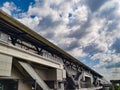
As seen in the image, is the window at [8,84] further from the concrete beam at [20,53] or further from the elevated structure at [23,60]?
the concrete beam at [20,53]

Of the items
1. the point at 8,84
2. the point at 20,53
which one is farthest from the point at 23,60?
the point at 8,84

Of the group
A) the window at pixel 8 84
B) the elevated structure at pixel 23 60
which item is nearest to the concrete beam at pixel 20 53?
the elevated structure at pixel 23 60

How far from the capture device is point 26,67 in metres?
17.7

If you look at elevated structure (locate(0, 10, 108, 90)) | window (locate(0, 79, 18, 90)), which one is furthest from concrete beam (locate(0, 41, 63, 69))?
window (locate(0, 79, 18, 90))

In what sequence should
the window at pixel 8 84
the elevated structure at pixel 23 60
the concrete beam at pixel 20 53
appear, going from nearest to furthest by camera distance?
the concrete beam at pixel 20 53
the elevated structure at pixel 23 60
the window at pixel 8 84

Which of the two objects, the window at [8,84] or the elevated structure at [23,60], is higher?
the elevated structure at [23,60]

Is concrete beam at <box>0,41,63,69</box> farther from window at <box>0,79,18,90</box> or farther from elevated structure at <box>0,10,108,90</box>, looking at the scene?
window at <box>0,79,18,90</box>

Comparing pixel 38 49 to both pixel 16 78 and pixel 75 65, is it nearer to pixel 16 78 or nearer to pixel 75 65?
pixel 16 78

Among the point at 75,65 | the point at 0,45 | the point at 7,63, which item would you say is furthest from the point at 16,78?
the point at 75,65

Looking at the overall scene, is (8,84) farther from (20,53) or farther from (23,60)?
(20,53)

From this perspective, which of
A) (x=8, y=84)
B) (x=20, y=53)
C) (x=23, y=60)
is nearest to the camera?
(x=20, y=53)

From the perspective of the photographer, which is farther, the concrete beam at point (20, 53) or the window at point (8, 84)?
the window at point (8, 84)

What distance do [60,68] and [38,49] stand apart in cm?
456

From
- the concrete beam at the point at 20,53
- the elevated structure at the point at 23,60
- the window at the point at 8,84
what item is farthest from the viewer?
the window at the point at 8,84
